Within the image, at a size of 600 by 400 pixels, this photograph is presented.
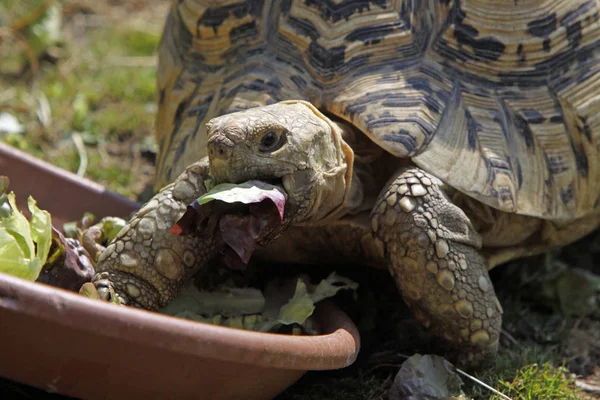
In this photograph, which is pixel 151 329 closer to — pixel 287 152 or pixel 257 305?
pixel 287 152

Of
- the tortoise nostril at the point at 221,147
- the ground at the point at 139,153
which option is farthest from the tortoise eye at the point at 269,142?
the ground at the point at 139,153

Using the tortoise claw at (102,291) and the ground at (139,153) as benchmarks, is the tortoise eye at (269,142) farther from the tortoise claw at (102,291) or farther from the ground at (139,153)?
the ground at (139,153)

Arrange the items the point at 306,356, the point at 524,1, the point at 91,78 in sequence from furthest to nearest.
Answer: the point at 91,78, the point at 524,1, the point at 306,356

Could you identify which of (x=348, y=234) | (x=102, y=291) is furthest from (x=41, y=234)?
(x=348, y=234)

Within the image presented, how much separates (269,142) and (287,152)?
7 cm

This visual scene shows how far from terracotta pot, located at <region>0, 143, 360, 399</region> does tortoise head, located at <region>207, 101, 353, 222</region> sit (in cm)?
47

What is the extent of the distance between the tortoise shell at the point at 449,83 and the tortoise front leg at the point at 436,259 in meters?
0.12

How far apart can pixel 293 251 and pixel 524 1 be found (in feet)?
4.37

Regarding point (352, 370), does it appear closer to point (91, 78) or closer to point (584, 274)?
point (584, 274)

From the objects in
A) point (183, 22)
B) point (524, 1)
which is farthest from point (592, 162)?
point (183, 22)

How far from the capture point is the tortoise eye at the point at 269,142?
2.58 metres

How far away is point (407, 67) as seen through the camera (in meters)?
3.13

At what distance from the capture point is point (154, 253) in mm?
2857

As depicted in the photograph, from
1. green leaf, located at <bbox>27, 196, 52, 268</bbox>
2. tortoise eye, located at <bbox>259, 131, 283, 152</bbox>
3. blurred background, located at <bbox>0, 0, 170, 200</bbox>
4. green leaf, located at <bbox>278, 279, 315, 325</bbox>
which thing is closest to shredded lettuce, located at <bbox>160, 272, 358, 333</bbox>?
green leaf, located at <bbox>278, 279, 315, 325</bbox>
